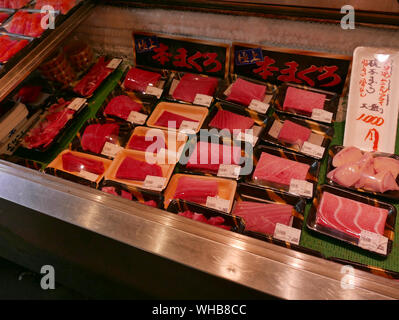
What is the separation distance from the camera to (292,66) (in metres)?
2.63

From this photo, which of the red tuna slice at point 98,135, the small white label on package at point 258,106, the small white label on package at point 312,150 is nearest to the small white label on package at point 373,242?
the small white label on package at point 312,150

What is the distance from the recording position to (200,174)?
2391mm

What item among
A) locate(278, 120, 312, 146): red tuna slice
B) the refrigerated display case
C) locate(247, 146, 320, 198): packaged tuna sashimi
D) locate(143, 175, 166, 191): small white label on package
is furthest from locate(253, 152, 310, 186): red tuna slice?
locate(143, 175, 166, 191): small white label on package

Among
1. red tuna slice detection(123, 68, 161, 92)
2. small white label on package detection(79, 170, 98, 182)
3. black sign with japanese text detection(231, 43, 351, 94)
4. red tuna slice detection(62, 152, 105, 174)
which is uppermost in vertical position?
black sign with japanese text detection(231, 43, 351, 94)

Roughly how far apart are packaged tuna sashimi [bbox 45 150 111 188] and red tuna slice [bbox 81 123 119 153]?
0.27 ft

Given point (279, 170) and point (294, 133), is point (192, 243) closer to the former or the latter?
point (279, 170)

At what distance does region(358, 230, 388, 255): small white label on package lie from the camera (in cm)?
191

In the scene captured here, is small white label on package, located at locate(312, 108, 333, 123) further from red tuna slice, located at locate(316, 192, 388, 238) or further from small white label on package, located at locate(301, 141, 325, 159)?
red tuna slice, located at locate(316, 192, 388, 238)

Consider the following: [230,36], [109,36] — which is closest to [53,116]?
[109,36]

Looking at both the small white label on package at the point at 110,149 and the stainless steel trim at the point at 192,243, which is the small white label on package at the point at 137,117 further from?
the stainless steel trim at the point at 192,243

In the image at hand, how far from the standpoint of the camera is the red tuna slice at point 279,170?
A: 228cm

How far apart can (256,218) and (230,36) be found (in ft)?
5.26

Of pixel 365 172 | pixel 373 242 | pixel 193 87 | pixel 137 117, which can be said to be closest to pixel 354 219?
pixel 373 242

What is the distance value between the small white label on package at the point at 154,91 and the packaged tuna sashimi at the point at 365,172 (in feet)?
5.49
